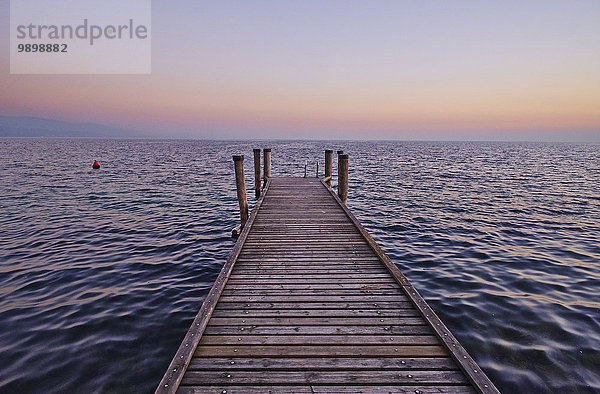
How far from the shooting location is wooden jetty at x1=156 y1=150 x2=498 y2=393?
2816mm

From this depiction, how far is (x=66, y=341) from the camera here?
5.00m

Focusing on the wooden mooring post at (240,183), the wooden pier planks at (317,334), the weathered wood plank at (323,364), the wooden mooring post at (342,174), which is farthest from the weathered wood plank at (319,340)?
the wooden mooring post at (342,174)

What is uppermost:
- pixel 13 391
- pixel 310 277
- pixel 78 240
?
pixel 310 277

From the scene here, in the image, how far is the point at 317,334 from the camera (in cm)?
349

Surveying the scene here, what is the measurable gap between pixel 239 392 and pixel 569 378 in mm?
4842

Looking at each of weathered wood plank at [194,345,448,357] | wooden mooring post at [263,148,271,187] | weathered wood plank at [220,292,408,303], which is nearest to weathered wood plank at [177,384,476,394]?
weathered wood plank at [194,345,448,357]

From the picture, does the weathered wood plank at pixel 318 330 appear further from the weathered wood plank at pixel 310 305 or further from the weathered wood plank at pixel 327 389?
the weathered wood plank at pixel 327 389

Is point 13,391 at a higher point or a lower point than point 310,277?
lower

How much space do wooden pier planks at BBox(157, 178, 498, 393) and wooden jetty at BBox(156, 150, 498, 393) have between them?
1 cm

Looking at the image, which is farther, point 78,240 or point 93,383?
point 78,240

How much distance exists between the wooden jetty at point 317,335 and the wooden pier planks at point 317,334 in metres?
0.01

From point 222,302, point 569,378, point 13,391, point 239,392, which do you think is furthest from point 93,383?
point 569,378

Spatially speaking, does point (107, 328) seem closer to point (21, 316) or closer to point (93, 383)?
point (93, 383)

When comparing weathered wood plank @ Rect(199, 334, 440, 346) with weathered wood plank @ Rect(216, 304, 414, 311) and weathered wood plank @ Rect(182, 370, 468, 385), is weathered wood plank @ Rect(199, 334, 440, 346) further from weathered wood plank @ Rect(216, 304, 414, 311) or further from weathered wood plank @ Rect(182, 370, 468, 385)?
weathered wood plank @ Rect(216, 304, 414, 311)
